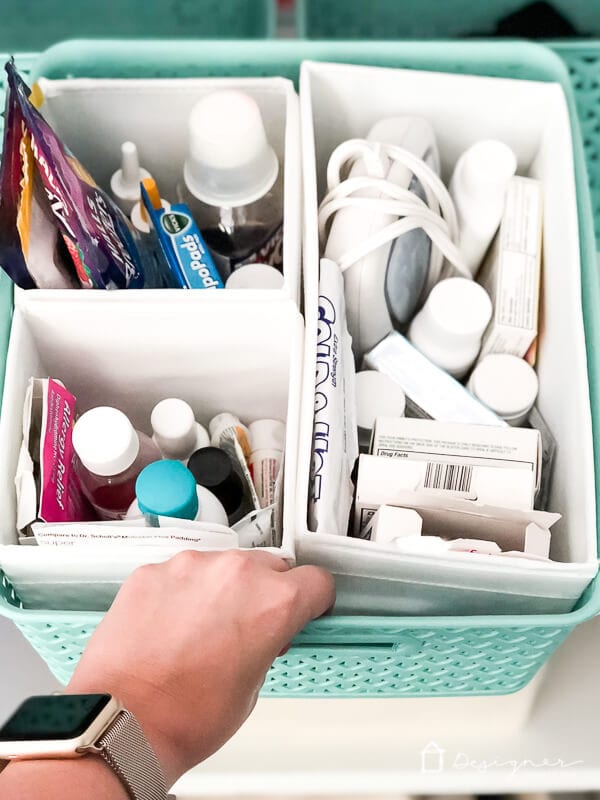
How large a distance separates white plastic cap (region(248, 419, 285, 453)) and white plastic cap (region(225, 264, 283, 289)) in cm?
11

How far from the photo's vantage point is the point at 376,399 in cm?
62

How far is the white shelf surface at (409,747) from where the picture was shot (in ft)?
2.11

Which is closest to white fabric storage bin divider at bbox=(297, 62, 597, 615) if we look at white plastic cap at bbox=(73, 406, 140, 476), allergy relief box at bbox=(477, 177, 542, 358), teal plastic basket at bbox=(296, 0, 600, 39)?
allergy relief box at bbox=(477, 177, 542, 358)

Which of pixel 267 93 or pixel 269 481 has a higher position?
pixel 267 93

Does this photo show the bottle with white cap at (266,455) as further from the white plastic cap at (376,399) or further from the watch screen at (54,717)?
the watch screen at (54,717)

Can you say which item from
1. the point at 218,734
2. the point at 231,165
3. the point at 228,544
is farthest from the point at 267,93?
the point at 218,734

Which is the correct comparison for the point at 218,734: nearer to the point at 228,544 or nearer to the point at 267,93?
the point at 228,544

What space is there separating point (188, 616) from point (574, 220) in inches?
15.5

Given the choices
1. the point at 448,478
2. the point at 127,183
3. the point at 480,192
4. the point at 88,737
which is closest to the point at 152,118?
the point at 127,183

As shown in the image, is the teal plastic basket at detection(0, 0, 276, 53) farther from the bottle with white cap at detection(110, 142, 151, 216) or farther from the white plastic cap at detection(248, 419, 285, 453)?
the white plastic cap at detection(248, 419, 285, 453)

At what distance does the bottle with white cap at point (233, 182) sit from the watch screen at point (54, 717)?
0.37 m

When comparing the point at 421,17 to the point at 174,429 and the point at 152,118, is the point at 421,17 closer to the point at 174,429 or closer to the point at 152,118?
the point at 152,118

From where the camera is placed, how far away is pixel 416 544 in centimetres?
50

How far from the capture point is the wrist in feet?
1.37
